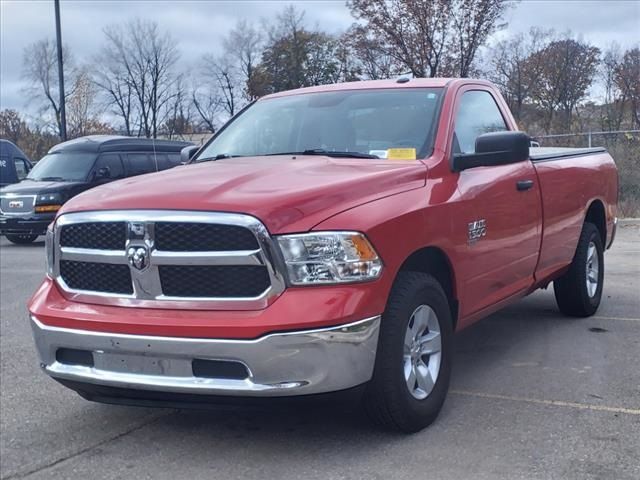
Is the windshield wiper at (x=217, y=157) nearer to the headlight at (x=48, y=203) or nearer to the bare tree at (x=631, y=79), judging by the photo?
the headlight at (x=48, y=203)

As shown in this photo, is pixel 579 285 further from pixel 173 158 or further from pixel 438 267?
pixel 173 158

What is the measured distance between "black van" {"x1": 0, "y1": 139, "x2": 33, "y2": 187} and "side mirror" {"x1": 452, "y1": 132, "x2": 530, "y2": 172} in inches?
725

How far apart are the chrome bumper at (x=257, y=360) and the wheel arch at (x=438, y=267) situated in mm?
663

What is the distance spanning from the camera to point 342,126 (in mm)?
5336

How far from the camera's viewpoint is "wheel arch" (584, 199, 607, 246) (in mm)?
7383

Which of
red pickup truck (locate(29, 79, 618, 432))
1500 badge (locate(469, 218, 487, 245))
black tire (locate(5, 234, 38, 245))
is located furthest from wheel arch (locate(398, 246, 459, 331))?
black tire (locate(5, 234, 38, 245))

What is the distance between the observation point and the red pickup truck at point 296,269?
12.4ft

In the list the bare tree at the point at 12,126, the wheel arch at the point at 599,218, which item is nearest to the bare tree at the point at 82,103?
the bare tree at the point at 12,126

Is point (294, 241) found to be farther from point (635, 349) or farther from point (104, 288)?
point (635, 349)

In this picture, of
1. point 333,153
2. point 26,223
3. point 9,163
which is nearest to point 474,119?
point 333,153

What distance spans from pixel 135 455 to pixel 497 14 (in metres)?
27.3

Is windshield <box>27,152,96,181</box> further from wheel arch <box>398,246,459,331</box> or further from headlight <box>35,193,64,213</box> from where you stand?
wheel arch <box>398,246,459,331</box>

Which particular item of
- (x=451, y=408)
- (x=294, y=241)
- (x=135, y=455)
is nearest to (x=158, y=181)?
(x=294, y=241)

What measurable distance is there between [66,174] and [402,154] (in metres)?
13.9
